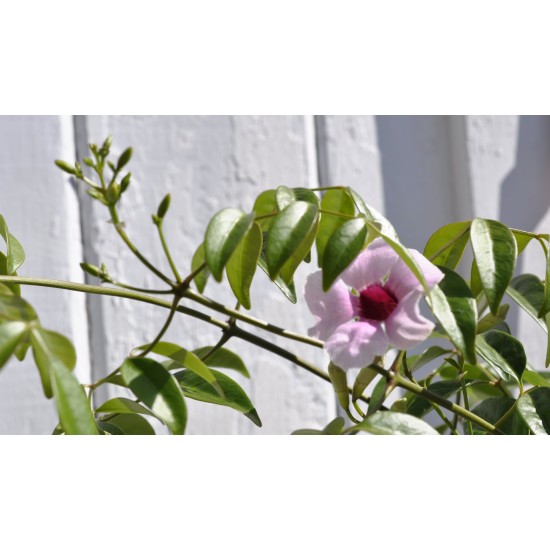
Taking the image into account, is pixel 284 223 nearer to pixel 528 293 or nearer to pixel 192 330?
pixel 528 293

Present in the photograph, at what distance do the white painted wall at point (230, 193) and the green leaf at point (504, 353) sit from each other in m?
0.48

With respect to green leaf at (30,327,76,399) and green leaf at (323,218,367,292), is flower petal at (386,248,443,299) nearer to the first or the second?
green leaf at (323,218,367,292)

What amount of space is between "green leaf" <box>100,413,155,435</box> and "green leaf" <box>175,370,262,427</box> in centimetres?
4

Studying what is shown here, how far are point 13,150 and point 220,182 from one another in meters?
0.25

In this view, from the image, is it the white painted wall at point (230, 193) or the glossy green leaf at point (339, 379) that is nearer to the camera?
the glossy green leaf at point (339, 379)

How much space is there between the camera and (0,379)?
854 millimetres

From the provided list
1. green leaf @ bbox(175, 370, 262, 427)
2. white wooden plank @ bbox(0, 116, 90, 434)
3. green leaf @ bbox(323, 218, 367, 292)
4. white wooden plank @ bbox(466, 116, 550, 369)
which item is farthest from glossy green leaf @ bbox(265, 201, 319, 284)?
white wooden plank @ bbox(466, 116, 550, 369)

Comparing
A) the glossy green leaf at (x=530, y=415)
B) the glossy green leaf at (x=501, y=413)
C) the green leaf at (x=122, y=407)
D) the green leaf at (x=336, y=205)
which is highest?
the green leaf at (x=336, y=205)

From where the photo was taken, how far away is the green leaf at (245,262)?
1.31 ft

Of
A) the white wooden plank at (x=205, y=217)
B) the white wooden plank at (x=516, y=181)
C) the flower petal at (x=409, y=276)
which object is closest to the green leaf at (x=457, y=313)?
the flower petal at (x=409, y=276)

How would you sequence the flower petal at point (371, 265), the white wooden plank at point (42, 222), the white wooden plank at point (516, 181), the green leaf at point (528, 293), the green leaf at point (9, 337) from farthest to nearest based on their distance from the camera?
the white wooden plank at point (516, 181)
the white wooden plank at point (42, 222)
the green leaf at point (528, 293)
the flower petal at point (371, 265)
the green leaf at point (9, 337)

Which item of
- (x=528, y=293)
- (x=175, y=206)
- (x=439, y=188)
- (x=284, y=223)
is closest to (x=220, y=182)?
(x=175, y=206)

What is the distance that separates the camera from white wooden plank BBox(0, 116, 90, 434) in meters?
0.88

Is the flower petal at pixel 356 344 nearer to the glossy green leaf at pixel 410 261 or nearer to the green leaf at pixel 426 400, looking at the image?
the glossy green leaf at pixel 410 261
